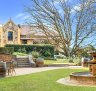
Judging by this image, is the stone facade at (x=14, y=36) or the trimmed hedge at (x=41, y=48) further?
the stone facade at (x=14, y=36)

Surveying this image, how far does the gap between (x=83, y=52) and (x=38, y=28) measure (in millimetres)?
7010

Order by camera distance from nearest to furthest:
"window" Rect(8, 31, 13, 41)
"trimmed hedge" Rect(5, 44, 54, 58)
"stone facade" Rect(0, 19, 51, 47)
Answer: "trimmed hedge" Rect(5, 44, 54, 58)
"stone facade" Rect(0, 19, 51, 47)
"window" Rect(8, 31, 13, 41)

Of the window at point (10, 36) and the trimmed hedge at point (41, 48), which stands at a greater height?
the window at point (10, 36)

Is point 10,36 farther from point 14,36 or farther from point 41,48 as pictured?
point 41,48

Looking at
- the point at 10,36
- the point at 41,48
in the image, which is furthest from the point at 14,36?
the point at 41,48

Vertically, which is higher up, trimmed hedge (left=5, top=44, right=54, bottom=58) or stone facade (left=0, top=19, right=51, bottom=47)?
stone facade (left=0, top=19, right=51, bottom=47)

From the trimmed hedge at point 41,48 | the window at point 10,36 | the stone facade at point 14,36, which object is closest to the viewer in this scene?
the trimmed hedge at point 41,48

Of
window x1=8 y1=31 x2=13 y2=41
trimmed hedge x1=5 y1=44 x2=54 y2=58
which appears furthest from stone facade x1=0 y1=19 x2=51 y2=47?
trimmed hedge x1=5 y1=44 x2=54 y2=58

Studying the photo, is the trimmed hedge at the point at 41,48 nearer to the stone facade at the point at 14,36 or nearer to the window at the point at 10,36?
the stone facade at the point at 14,36

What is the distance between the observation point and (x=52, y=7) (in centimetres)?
4384

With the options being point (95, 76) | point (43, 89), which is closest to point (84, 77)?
point (95, 76)

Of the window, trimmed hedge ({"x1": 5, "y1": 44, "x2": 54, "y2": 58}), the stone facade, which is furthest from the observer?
the window

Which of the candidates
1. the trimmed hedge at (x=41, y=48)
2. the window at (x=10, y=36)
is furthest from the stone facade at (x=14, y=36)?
the trimmed hedge at (x=41, y=48)

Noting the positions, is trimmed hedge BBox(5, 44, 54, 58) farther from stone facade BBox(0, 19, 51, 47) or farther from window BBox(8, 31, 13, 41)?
window BBox(8, 31, 13, 41)
